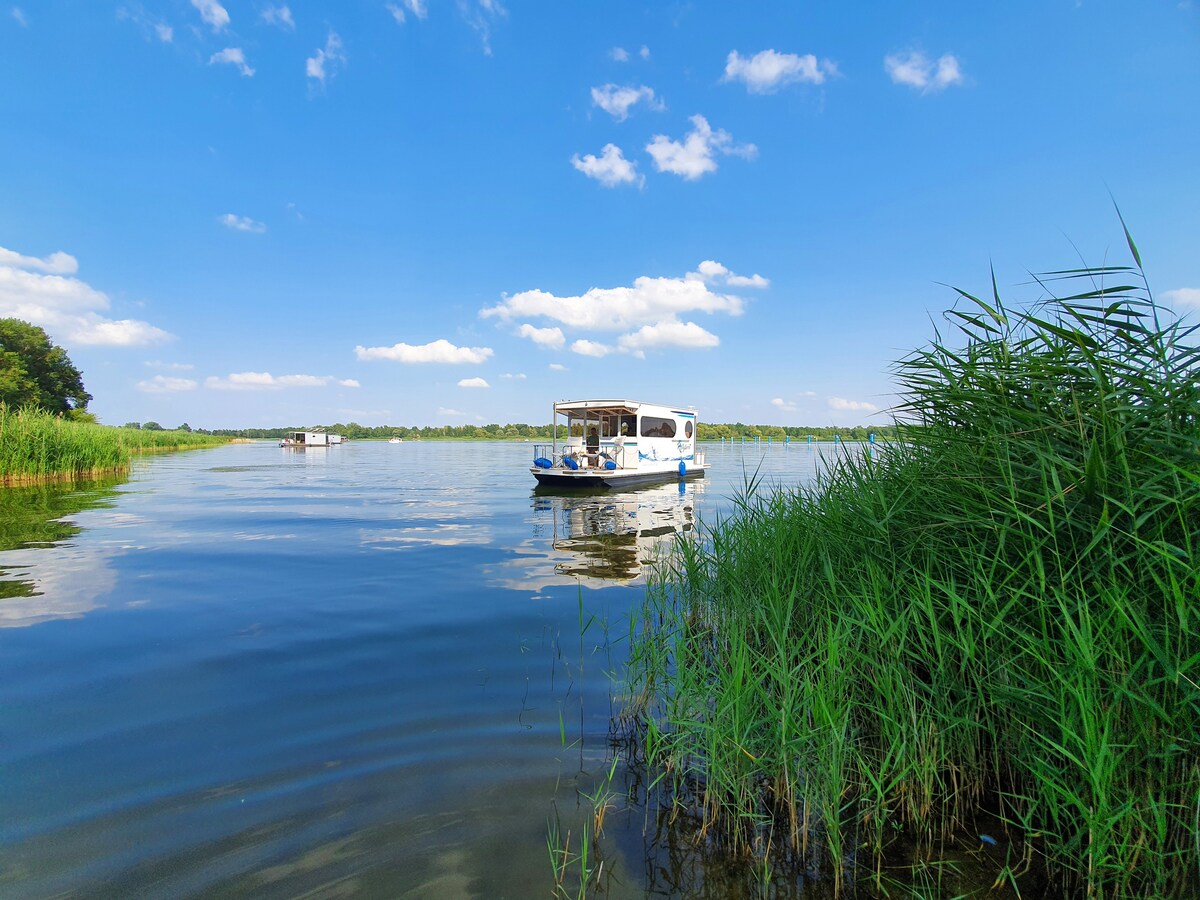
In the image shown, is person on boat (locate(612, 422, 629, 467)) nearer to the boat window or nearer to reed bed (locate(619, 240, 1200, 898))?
the boat window

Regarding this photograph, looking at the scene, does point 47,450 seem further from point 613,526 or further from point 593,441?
point 613,526

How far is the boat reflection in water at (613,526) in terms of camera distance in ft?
31.8

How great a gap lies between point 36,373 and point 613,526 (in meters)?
58.5

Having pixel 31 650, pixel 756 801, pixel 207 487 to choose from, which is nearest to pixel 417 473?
pixel 207 487

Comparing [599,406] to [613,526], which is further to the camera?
[599,406]

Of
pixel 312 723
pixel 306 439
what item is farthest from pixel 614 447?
pixel 306 439

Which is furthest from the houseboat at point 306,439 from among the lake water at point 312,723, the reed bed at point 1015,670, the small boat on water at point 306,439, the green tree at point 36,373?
the reed bed at point 1015,670

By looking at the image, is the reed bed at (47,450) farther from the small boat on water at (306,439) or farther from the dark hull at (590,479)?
the small boat on water at (306,439)

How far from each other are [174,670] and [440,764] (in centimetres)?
340

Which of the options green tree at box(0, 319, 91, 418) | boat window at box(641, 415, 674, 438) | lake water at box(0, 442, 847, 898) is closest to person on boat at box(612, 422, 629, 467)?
boat window at box(641, 415, 674, 438)

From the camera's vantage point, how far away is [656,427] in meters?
24.6

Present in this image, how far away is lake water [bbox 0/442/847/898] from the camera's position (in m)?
2.75

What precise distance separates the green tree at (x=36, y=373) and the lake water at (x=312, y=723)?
4296 centimetres

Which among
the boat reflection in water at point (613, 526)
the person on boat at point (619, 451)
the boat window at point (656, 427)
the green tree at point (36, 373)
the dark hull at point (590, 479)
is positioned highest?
the green tree at point (36, 373)
